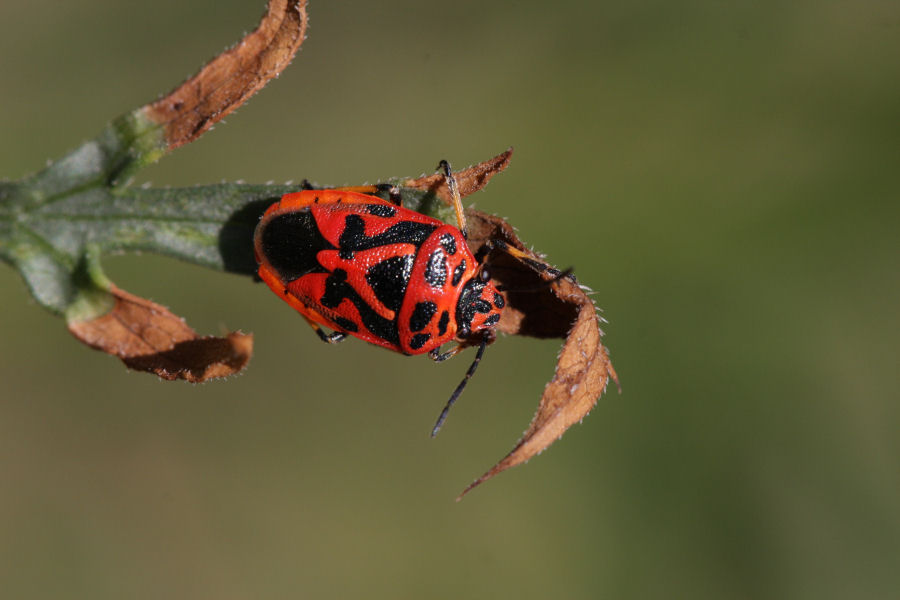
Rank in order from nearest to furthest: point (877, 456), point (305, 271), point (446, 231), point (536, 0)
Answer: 1. point (446, 231)
2. point (305, 271)
3. point (877, 456)
4. point (536, 0)

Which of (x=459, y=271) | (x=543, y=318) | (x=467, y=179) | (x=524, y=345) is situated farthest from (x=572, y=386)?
(x=524, y=345)

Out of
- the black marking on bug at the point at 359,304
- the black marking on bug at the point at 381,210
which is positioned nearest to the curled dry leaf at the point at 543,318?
the black marking on bug at the point at 381,210

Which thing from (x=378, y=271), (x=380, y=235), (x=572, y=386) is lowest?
(x=572, y=386)

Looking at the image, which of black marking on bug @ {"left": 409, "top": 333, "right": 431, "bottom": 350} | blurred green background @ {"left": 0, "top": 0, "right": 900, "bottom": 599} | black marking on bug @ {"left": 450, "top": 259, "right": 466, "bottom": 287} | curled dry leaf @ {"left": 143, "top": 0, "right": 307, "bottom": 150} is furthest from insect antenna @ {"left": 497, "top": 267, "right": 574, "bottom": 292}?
blurred green background @ {"left": 0, "top": 0, "right": 900, "bottom": 599}

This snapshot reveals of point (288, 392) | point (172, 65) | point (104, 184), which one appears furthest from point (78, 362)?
point (104, 184)

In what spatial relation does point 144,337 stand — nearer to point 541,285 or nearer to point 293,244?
point 293,244

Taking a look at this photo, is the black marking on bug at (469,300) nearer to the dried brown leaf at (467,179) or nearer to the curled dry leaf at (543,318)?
the curled dry leaf at (543,318)

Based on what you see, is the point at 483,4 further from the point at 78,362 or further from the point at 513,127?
the point at 78,362
